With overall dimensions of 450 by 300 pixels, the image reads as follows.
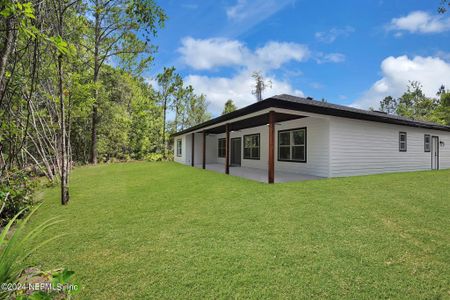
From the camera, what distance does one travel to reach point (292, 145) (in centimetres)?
943

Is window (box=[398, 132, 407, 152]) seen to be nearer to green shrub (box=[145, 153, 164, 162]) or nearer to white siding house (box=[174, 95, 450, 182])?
white siding house (box=[174, 95, 450, 182])

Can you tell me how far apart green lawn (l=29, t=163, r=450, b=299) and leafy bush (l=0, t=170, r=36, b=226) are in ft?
1.25

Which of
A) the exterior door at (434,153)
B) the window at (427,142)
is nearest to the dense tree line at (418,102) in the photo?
the exterior door at (434,153)

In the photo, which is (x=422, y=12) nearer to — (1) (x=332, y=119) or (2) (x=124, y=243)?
(1) (x=332, y=119)

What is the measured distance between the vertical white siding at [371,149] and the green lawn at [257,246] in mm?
3073

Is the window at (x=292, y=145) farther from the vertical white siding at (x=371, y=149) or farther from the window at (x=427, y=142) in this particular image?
the window at (x=427, y=142)

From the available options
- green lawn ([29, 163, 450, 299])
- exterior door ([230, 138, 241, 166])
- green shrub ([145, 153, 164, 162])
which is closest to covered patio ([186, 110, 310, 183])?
green lawn ([29, 163, 450, 299])

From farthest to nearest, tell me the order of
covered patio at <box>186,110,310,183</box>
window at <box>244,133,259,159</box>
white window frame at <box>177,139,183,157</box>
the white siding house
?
1. white window frame at <box>177,139,183,157</box>
2. window at <box>244,133,259,159</box>
3. the white siding house
4. covered patio at <box>186,110,310,183</box>

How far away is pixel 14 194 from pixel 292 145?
8.74m

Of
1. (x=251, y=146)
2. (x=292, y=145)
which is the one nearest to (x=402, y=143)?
(x=292, y=145)

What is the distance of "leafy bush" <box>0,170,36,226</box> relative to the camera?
3777 mm

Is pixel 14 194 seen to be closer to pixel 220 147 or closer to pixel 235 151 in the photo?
pixel 235 151

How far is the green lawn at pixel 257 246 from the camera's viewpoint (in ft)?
6.33

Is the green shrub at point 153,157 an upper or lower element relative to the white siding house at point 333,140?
lower
